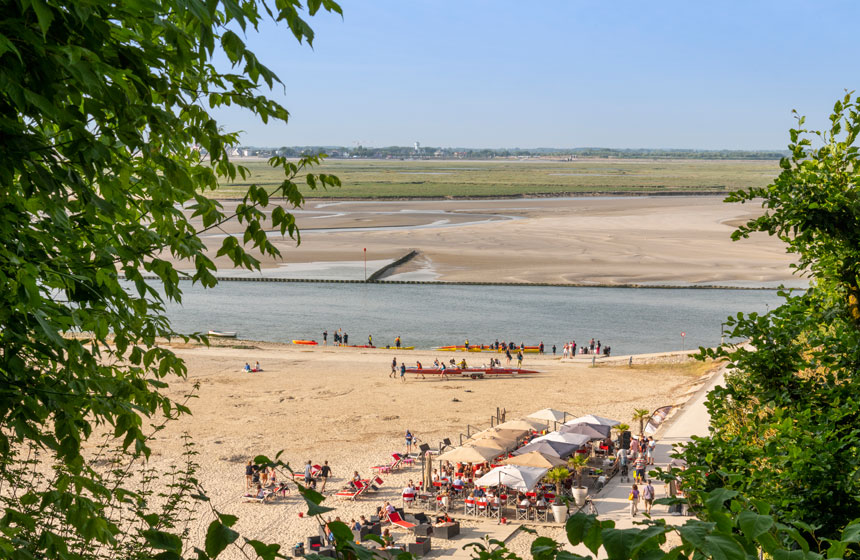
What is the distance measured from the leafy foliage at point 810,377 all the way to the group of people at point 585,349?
111ft

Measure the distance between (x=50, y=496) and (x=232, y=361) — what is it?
37.8m

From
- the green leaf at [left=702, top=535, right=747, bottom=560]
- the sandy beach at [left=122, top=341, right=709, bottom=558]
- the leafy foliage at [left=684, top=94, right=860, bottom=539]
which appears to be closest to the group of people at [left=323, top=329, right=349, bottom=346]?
the sandy beach at [left=122, top=341, right=709, bottom=558]

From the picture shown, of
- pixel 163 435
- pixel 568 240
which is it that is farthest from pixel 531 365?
pixel 568 240

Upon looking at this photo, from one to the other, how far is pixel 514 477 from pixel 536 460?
154 cm

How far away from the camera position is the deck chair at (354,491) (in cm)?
2245

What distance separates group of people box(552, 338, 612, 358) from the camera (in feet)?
143

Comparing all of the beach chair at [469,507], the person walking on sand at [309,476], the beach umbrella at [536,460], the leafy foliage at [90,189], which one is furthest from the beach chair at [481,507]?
the leafy foliage at [90,189]

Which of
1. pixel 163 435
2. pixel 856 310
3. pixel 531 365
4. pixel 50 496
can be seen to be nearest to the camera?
pixel 50 496

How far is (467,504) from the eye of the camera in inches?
831

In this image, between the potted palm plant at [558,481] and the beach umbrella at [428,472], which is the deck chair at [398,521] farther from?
the potted palm plant at [558,481]

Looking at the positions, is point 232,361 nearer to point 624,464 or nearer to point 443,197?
point 624,464

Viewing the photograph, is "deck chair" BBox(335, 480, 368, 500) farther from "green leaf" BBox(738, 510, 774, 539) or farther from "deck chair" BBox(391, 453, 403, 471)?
"green leaf" BBox(738, 510, 774, 539)

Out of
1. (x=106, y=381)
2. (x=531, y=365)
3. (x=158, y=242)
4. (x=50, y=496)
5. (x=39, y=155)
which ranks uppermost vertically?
(x=39, y=155)

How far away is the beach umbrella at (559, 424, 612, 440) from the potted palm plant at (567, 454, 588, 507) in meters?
1.35
